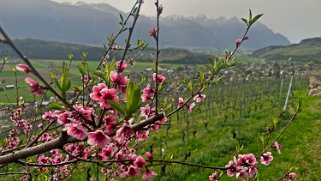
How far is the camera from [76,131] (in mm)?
1810

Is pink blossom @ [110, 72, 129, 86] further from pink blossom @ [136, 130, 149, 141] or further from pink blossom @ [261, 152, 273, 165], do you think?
pink blossom @ [261, 152, 273, 165]

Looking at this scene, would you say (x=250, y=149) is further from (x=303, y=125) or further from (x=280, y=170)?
(x=303, y=125)

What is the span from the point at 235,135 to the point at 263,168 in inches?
158

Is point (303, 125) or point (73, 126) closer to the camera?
point (73, 126)

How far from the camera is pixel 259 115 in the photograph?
20828mm

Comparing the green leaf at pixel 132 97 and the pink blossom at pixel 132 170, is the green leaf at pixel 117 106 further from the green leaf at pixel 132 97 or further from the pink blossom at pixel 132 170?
the pink blossom at pixel 132 170

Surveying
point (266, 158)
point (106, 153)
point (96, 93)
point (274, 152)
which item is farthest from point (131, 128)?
point (274, 152)

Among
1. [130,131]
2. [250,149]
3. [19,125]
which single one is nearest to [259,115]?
[250,149]

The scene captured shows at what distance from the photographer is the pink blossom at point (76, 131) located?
5.89 ft

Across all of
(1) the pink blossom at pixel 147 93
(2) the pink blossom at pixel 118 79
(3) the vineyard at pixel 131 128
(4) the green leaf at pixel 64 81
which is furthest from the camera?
(1) the pink blossom at pixel 147 93

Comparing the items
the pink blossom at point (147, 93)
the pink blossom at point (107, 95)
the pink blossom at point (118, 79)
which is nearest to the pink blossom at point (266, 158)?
the pink blossom at point (147, 93)

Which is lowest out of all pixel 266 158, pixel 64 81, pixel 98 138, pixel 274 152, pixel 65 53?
pixel 274 152

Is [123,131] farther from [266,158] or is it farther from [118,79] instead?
[266,158]

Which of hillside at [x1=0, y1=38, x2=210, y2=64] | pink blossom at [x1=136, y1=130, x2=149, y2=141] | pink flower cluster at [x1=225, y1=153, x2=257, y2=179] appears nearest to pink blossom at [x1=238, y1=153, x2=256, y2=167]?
pink flower cluster at [x1=225, y1=153, x2=257, y2=179]
